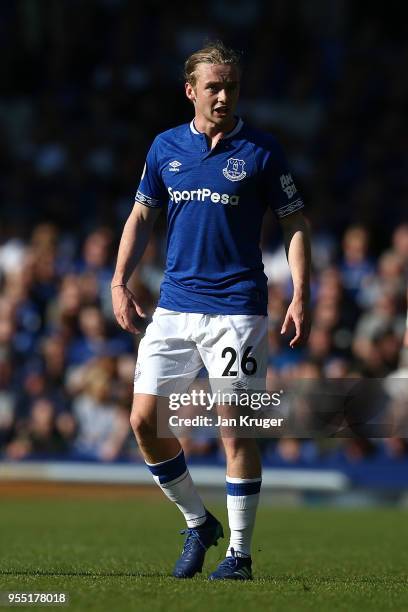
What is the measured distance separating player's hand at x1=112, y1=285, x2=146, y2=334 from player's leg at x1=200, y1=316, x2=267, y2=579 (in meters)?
0.38

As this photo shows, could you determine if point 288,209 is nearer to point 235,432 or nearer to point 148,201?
point 148,201

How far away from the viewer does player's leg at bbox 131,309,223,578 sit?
6.21m

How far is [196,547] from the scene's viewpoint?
6.34 metres

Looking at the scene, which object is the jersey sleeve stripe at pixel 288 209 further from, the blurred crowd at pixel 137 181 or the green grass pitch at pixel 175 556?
the blurred crowd at pixel 137 181

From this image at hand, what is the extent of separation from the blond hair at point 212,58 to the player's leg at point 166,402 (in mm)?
1108

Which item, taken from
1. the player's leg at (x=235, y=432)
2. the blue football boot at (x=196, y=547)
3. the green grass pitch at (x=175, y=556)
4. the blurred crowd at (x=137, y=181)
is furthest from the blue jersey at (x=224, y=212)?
the blurred crowd at (x=137, y=181)

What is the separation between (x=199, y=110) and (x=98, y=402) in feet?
24.8

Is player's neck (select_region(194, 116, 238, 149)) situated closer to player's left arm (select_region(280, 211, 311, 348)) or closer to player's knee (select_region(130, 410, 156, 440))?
player's left arm (select_region(280, 211, 311, 348))

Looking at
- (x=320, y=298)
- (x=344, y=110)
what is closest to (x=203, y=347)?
(x=320, y=298)

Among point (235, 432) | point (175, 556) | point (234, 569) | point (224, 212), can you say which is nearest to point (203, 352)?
point (235, 432)

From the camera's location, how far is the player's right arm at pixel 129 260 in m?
6.32

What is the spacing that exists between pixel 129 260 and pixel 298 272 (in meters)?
0.82

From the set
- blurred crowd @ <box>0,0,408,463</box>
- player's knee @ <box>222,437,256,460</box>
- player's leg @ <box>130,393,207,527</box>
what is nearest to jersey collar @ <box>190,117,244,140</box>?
player's leg @ <box>130,393,207,527</box>

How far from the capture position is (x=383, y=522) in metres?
10.9
